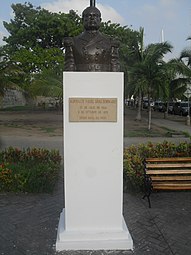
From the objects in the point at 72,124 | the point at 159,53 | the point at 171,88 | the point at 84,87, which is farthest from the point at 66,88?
the point at 171,88

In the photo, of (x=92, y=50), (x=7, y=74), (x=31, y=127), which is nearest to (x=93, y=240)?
(x=92, y=50)

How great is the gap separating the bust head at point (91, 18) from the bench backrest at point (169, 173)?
2.90 m

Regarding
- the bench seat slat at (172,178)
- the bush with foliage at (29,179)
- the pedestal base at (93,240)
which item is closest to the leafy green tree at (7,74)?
the bush with foliage at (29,179)

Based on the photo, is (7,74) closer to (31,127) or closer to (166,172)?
(31,127)

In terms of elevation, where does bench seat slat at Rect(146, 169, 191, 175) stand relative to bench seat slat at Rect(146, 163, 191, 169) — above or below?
below

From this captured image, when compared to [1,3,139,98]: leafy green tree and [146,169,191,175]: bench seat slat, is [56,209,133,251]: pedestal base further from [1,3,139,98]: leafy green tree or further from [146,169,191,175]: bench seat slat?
[1,3,139,98]: leafy green tree

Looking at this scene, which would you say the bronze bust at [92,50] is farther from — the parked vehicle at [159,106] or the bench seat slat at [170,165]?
the parked vehicle at [159,106]

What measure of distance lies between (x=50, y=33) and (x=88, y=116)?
80.9 feet

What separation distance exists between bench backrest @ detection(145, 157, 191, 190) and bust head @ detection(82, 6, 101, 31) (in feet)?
9.53

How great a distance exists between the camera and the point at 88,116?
367cm

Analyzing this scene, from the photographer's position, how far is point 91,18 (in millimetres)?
3857

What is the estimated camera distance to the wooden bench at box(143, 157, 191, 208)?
18.6 feet

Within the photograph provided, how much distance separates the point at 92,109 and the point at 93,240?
64.8 inches

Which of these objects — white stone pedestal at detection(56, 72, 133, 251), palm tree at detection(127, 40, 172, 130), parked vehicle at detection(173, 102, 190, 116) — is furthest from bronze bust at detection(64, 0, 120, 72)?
parked vehicle at detection(173, 102, 190, 116)
